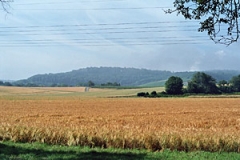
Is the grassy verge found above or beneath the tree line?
beneath

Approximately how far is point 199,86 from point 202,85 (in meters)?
2.21

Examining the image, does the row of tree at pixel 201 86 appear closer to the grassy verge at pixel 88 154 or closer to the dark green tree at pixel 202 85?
the dark green tree at pixel 202 85

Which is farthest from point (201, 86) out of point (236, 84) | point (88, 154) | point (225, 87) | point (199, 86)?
point (88, 154)

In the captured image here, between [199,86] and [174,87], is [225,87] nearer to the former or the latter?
[199,86]

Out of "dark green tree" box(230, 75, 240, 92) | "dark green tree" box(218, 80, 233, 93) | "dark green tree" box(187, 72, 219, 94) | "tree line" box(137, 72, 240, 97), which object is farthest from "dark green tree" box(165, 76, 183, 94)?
"dark green tree" box(230, 75, 240, 92)

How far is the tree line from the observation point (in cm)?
10450

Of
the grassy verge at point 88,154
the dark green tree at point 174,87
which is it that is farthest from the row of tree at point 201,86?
the grassy verge at point 88,154

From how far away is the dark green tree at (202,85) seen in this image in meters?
106

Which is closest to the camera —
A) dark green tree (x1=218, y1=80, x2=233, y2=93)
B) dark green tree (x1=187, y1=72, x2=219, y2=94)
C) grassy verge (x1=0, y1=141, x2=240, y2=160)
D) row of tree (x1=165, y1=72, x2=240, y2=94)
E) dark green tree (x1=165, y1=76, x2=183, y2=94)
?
grassy verge (x1=0, y1=141, x2=240, y2=160)

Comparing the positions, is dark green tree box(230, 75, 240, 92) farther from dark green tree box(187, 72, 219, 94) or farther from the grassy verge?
the grassy verge

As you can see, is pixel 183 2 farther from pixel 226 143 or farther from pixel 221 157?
pixel 226 143

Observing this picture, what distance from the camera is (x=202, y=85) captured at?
4365 inches

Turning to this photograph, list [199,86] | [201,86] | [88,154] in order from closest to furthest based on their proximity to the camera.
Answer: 1. [88,154]
2. [199,86]
3. [201,86]

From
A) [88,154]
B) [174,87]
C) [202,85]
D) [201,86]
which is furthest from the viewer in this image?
[202,85]
